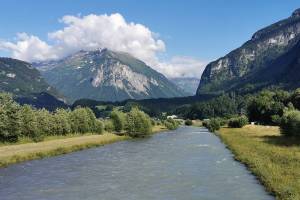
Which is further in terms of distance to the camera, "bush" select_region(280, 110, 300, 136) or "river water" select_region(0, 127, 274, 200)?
"bush" select_region(280, 110, 300, 136)

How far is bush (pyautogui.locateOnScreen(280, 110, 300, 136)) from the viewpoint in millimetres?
118644

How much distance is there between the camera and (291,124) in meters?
123

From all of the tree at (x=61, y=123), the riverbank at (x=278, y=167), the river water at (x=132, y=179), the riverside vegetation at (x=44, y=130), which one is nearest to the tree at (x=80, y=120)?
the riverside vegetation at (x=44, y=130)

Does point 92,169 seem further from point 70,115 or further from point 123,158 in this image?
point 70,115

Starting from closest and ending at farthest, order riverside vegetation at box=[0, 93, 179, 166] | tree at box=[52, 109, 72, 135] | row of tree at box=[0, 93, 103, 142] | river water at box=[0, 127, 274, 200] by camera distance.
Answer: river water at box=[0, 127, 274, 200]
riverside vegetation at box=[0, 93, 179, 166]
row of tree at box=[0, 93, 103, 142]
tree at box=[52, 109, 72, 135]

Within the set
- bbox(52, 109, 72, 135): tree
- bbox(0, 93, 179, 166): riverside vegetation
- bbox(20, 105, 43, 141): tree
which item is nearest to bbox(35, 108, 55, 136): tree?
bbox(0, 93, 179, 166): riverside vegetation

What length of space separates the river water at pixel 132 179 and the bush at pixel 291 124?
2928 cm

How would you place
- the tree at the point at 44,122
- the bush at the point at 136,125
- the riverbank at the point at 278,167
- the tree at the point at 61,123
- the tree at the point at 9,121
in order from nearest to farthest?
the riverbank at the point at 278,167, the tree at the point at 9,121, the tree at the point at 44,122, the tree at the point at 61,123, the bush at the point at 136,125

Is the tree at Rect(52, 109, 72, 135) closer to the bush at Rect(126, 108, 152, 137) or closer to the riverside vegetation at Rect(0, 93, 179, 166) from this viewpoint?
the riverside vegetation at Rect(0, 93, 179, 166)

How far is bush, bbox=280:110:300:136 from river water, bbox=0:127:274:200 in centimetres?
2928

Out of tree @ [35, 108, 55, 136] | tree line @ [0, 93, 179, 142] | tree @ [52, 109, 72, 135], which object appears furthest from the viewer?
tree @ [52, 109, 72, 135]

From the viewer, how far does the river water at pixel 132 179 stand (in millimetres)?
56312

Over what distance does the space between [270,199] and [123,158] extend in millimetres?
49199

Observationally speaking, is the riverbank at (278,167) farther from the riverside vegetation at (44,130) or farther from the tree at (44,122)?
the tree at (44,122)
